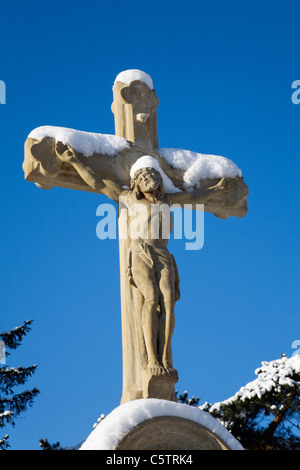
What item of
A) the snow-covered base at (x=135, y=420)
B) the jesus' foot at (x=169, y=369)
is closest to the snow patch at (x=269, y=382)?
the jesus' foot at (x=169, y=369)

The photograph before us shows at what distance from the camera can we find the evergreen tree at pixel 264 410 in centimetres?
1268

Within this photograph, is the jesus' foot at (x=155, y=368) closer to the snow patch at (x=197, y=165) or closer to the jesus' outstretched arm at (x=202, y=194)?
the jesus' outstretched arm at (x=202, y=194)

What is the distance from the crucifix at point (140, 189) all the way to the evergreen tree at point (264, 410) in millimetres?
4783

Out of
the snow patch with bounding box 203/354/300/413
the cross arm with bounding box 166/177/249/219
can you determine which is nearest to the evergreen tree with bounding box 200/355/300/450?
the snow patch with bounding box 203/354/300/413

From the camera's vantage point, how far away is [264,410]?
1294 cm

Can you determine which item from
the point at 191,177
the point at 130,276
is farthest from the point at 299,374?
the point at 130,276

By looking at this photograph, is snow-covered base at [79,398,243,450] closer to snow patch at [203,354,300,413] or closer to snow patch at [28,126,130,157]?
snow patch at [28,126,130,157]

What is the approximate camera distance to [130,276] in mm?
7414

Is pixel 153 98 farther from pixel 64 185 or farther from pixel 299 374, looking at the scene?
pixel 299 374

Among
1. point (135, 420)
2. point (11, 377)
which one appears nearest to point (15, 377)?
point (11, 377)

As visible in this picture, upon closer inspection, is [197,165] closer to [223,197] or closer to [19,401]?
[223,197]

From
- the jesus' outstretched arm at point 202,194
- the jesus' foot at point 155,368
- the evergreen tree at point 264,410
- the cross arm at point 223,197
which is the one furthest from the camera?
the evergreen tree at point 264,410
